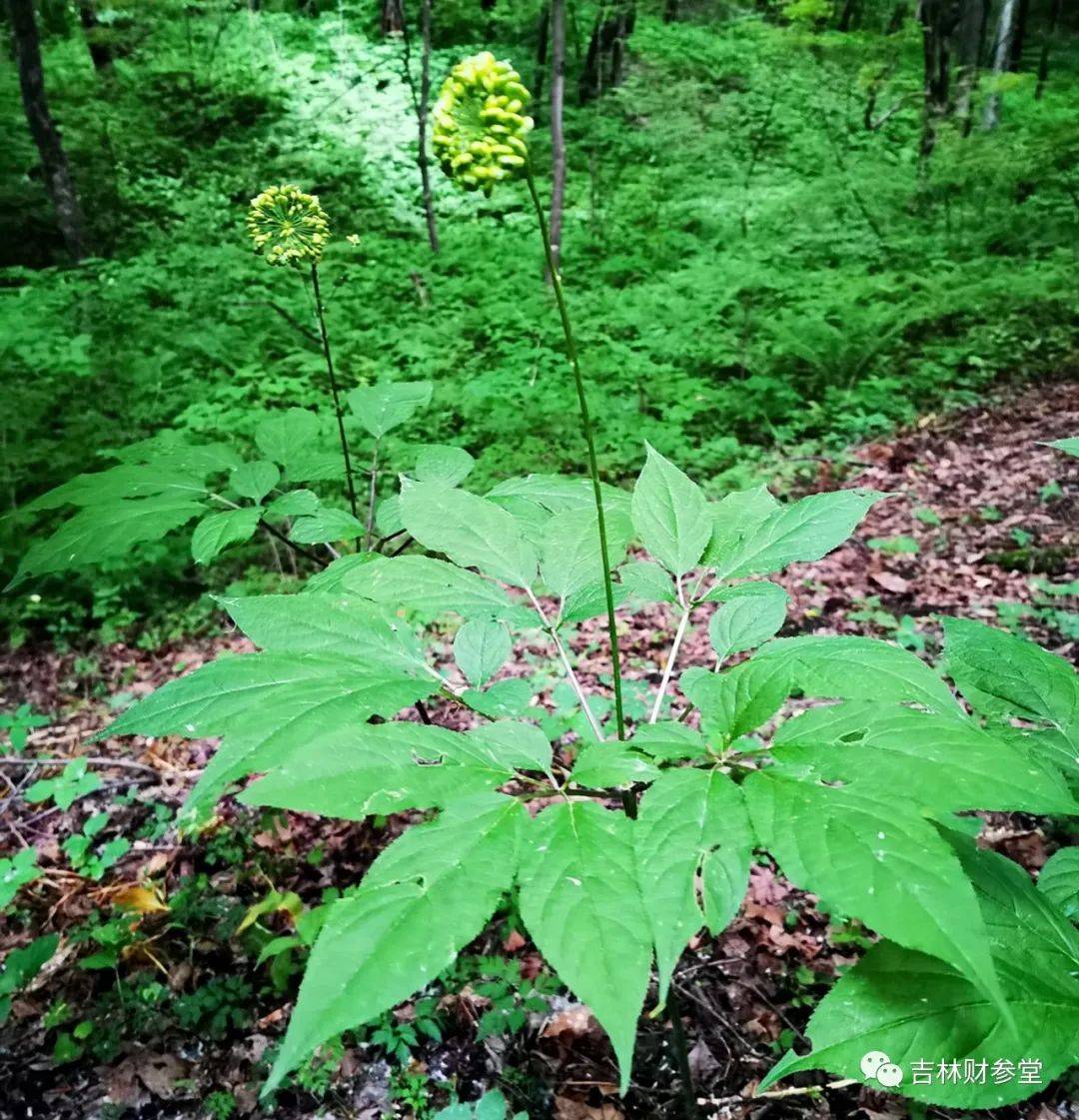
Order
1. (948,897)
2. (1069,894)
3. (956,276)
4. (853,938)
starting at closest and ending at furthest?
(948,897), (1069,894), (853,938), (956,276)

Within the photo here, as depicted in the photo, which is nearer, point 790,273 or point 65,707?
point 65,707

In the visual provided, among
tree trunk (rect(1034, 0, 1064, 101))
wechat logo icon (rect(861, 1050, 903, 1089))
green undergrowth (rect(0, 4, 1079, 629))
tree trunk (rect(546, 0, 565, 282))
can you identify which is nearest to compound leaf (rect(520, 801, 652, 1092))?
wechat logo icon (rect(861, 1050, 903, 1089))

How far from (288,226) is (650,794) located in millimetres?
1872

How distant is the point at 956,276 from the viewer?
821 centimetres

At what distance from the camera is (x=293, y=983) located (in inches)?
96.7

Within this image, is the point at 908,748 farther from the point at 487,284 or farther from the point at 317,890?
the point at 487,284

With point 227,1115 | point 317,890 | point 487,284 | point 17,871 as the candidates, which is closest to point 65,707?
point 17,871

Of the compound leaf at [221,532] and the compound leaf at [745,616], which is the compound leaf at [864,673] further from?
the compound leaf at [221,532]

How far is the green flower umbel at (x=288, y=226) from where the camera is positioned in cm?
200

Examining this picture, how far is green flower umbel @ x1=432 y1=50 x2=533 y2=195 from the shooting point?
949 millimetres

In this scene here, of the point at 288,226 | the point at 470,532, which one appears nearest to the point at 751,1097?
the point at 470,532

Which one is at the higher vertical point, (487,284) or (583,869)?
(583,869)

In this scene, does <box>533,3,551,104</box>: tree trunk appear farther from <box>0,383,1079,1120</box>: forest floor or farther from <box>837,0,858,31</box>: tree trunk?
<box>0,383,1079,1120</box>: forest floor

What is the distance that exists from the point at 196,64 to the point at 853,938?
60.8ft
